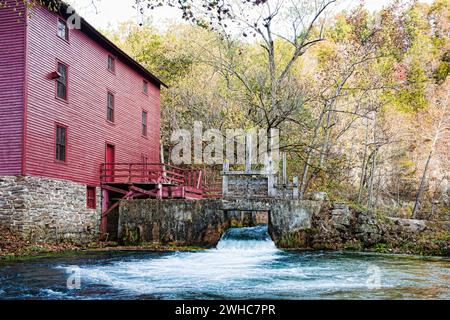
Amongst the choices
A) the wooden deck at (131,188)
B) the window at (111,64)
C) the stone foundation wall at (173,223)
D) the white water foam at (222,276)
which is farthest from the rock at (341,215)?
the window at (111,64)

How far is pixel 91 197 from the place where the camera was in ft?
65.2

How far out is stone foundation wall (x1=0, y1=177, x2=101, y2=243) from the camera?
15.2m

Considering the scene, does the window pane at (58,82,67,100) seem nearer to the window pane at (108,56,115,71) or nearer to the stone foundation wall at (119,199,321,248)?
the window pane at (108,56,115,71)

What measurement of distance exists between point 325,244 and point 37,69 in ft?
39.9

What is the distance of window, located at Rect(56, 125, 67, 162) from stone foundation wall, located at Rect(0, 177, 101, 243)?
96cm

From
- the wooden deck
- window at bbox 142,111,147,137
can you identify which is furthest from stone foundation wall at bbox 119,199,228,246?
window at bbox 142,111,147,137

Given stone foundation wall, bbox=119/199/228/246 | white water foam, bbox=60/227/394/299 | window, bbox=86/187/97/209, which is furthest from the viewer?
window, bbox=86/187/97/209

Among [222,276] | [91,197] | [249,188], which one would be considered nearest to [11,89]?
[91,197]

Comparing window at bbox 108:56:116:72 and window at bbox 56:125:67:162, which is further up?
window at bbox 108:56:116:72

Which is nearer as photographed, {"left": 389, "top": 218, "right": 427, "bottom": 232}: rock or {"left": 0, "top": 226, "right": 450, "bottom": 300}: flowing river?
{"left": 0, "top": 226, "right": 450, "bottom": 300}: flowing river

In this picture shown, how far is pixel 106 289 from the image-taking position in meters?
8.64

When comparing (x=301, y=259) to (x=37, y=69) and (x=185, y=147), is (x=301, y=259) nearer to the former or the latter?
(x=37, y=69)

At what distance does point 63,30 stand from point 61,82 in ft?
6.82

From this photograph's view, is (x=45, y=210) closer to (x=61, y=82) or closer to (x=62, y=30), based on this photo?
(x=61, y=82)
